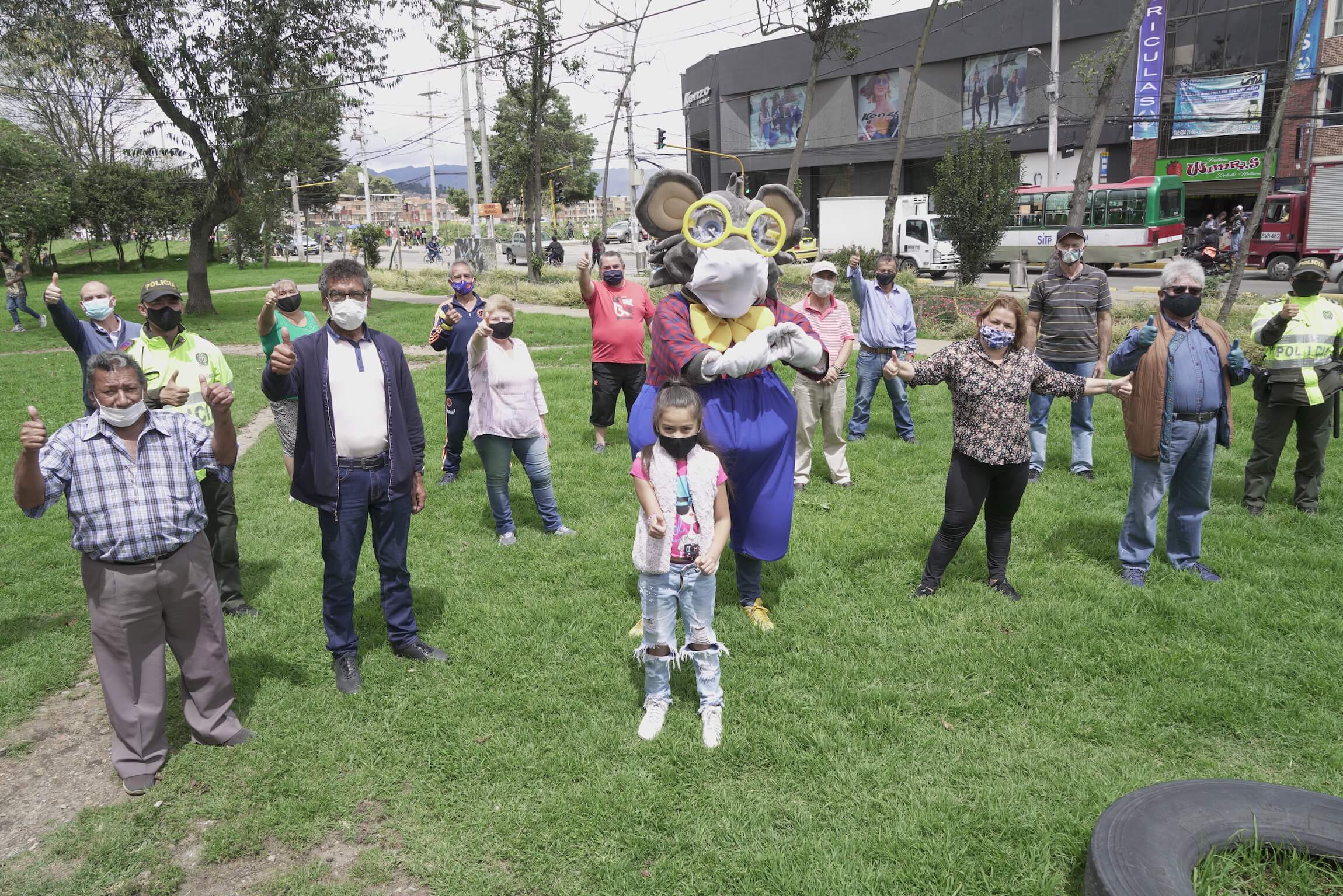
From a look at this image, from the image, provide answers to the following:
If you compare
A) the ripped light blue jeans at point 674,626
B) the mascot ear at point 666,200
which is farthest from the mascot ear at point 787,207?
the ripped light blue jeans at point 674,626

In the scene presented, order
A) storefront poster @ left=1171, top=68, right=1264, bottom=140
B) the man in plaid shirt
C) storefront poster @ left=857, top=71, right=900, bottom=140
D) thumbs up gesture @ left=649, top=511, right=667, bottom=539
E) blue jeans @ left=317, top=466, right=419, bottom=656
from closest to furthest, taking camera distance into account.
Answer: the man in plaid shirt
thumbs up gesture @ left=649, top=511, right=667, bottom=539
blue jeans @ left=317, top=466, right=419, bottom=656
storefront poster @ left=1171, top=68, right=1264, bottom=140
storefront poster @ left=857, top=71, right=900, bottom=140

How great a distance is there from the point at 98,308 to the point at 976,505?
556 centimetres

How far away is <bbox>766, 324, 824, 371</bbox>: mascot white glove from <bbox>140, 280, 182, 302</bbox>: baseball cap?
3399mm

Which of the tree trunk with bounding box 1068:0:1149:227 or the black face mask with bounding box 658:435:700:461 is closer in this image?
the black face mask with bounding box 658:435:700:461

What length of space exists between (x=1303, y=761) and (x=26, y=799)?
5.68 m

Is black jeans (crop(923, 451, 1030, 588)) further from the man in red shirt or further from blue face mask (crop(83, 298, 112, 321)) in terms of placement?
blue face mask (crop(83, 298, 112, 321))

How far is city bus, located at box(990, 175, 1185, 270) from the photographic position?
1094 inches

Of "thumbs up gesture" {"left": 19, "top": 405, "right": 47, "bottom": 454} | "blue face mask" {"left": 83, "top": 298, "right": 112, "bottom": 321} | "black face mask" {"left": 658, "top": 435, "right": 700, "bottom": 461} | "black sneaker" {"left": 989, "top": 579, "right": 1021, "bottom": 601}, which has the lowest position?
"black sneaker" {"left": 989, "top": 579, "right": 1021, "bottom": 601}

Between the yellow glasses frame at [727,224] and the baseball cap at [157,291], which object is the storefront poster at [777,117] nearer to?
the yellow glasses frame at [727,224]

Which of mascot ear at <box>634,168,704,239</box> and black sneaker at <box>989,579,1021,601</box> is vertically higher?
mascot ear at <box>634,168,704,239</box>

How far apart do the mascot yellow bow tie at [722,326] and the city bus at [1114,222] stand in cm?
2541

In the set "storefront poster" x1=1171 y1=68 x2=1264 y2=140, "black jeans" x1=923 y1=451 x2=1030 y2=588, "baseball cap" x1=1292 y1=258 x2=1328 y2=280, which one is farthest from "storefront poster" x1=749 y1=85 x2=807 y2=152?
"black jeans" x1=923 y1=451 x2=1030 y2=588

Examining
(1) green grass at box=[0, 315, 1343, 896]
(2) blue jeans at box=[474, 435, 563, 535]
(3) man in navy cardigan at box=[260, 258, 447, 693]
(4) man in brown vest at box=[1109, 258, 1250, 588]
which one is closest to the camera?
(1) green grass at box=[0, 315, 1343, 896]

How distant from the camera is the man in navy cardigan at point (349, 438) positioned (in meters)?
4.40
